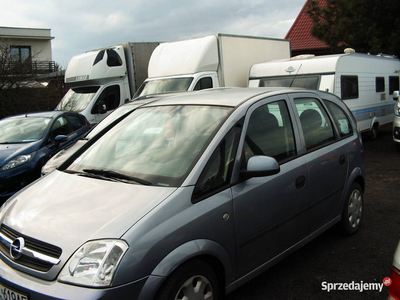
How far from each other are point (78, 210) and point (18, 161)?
4.57 metres

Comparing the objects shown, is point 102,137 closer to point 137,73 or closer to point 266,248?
point 266,248

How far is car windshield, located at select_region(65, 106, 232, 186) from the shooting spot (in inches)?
116

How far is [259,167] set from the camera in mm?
2977

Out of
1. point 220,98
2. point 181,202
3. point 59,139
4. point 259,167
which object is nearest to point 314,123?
point 220,98

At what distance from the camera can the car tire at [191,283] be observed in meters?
2.44

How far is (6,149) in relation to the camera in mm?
6879

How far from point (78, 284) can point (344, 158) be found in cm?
310

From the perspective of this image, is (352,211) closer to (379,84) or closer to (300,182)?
(300,182)

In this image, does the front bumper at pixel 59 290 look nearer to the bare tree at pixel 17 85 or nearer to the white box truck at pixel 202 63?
the white box truck at pixel 202 63

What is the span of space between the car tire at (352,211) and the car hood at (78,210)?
2534 mm

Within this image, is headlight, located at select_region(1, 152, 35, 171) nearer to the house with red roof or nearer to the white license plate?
the white license plate

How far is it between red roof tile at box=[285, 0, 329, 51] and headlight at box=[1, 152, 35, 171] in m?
17.5

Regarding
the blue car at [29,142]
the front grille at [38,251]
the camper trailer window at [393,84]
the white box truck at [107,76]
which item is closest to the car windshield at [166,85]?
the white box truck at [107,76]

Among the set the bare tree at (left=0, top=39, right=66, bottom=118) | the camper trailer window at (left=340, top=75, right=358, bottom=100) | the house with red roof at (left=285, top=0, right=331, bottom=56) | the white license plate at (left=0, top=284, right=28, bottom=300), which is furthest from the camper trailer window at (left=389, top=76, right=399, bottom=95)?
the white license plate at (left=0, top=284, right=28, bottom=300)
